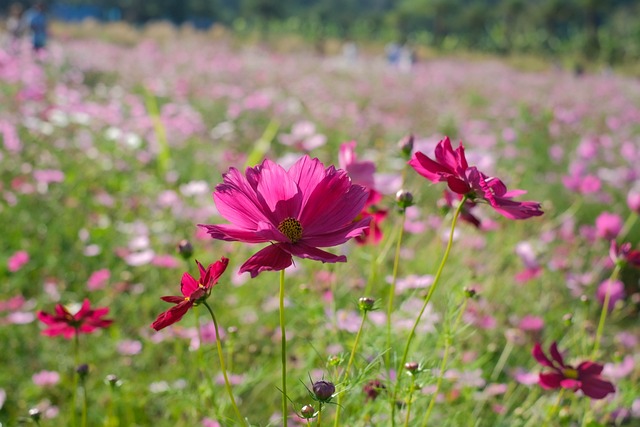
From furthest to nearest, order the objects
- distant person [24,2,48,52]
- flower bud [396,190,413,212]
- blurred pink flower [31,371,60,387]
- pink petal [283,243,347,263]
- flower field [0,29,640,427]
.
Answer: distant person [24,2,48,52]
blurred pink flower [31,371,60,387]
flower bud [396,190,413,212]
flower field [0,29,640,427]
pink petal [283,243,347,263]

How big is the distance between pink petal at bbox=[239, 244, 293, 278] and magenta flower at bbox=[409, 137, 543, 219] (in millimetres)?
189

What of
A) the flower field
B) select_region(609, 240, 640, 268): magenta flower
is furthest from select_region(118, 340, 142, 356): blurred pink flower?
select_region(609, 240, 640, 268): magenta flower

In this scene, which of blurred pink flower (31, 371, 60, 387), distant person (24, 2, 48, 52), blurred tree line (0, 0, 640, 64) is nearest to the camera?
blurred pink flower (31, 371, 60, 387)

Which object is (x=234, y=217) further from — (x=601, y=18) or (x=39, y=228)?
(x=601, y=18)

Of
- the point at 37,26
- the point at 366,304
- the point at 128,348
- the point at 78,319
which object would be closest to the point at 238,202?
the point at 366,304

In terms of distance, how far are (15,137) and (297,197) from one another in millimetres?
2550

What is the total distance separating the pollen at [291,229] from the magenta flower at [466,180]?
0.15m

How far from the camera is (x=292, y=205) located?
659 millimetres

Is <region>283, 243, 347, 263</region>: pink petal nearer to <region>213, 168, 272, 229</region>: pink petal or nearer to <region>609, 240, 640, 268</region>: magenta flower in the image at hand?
<region>213, 168, 272, 229</region>: pink petal

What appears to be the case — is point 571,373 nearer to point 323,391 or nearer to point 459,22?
point 323,391

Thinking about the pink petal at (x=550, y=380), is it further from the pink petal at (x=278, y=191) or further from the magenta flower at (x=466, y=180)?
the pink petal at (x=278, y=191)

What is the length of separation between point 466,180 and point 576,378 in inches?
16.5

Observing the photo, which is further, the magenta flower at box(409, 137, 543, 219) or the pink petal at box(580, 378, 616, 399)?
the pink petal at box(580, 378, 616, 399)

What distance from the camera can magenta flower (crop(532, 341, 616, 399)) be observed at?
881mm
